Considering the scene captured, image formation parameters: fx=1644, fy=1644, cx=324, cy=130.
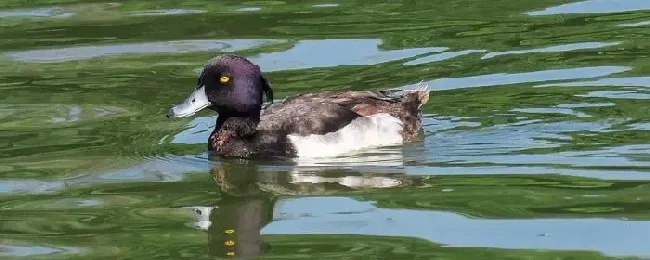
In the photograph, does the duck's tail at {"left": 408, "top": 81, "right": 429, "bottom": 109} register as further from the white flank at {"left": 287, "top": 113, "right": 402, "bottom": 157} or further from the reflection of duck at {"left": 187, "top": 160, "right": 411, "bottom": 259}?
the reflection of duck at {"left": 187, "top": 160, "right": 411, "bottom": 259}

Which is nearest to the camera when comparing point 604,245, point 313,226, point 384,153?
point 604,245

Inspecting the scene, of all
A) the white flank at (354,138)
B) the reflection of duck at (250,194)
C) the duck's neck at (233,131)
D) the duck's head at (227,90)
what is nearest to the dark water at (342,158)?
the reflection of duck at (250,194)

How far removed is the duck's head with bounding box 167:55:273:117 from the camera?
43.3 ft

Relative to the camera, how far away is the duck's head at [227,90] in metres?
13.2

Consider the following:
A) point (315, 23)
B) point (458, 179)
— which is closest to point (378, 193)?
point (458, 179)

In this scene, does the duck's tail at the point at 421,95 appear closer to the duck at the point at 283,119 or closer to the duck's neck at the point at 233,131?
the duck at the point at 283,119

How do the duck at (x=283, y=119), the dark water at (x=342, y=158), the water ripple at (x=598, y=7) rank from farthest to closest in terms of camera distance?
the water ripple at (x=598, y=7), the duck at (x=283, y=119), the dark water at (x=342, y=158)

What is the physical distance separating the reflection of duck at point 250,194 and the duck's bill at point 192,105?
53 centimetres

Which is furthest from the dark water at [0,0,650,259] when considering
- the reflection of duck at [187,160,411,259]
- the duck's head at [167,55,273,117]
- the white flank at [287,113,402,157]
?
the duck's head at [167,55,273,117]

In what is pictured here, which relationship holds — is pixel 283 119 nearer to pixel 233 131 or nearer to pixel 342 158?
pixel 233 131

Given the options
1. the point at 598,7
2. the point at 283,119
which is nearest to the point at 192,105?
the point at 283,119

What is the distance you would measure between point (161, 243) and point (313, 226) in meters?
0.96

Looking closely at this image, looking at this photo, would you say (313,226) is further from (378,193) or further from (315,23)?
(315,23)

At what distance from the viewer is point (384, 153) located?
513 inches
